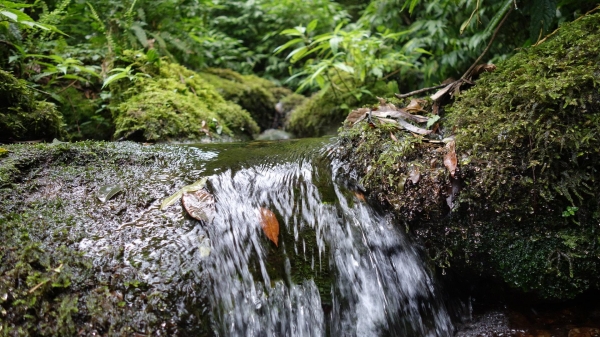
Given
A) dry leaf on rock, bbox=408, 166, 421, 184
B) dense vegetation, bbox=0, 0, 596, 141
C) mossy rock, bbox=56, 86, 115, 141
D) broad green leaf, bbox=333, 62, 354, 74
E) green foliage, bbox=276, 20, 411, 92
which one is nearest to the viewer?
dry leaf on rock, bbox=408, 166, 421, 184

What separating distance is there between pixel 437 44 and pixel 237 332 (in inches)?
160

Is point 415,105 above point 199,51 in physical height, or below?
below

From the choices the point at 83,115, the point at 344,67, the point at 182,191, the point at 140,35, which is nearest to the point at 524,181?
the point at 182,191

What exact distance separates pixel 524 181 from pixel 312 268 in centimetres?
117

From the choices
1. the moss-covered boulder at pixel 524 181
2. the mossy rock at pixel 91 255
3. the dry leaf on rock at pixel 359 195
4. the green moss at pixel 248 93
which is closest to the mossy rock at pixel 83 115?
the mossy rock at pixel 91 255

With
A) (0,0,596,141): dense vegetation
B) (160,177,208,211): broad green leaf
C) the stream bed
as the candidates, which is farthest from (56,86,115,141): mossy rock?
(160,177,208,211): broad green leaf

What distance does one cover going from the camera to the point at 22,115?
8.81 ft

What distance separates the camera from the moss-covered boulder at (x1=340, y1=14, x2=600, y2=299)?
1.83 meters

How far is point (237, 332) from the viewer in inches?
65.4

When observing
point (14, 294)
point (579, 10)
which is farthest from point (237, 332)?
point (579, 10)

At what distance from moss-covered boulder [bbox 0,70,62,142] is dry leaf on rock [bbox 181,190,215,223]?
164 cm

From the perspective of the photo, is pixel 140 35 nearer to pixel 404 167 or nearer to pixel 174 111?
pixel 174 111

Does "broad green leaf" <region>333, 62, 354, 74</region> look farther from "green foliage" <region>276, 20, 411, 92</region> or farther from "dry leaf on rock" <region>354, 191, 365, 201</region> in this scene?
"dry leaf on rock" <region>354, 191, 365, 201</region>

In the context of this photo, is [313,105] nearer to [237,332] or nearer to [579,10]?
[579,10]
